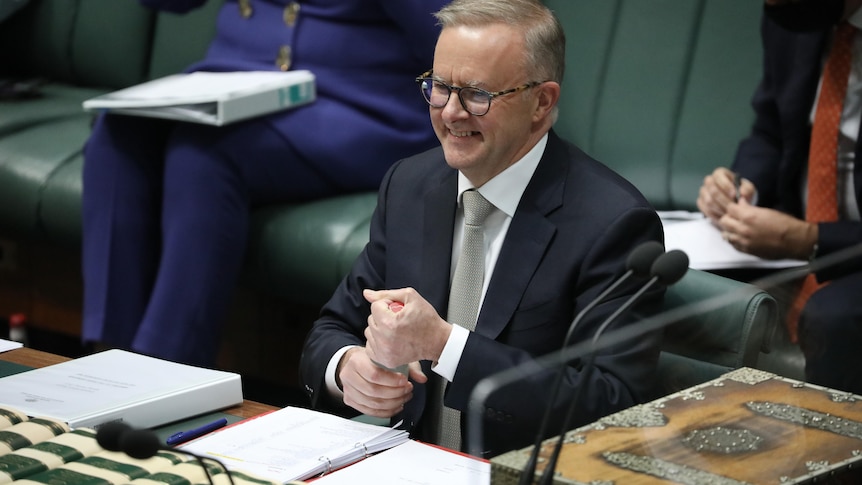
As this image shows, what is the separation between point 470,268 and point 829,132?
812 millimetres

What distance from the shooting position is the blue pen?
139cm

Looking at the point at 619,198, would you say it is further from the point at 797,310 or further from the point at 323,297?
the point at 323,297

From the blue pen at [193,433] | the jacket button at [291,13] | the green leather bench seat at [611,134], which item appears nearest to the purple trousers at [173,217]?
the green leather bench seat at [611,134]

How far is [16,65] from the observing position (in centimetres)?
386

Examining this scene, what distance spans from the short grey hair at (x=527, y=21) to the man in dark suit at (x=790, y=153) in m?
0.58

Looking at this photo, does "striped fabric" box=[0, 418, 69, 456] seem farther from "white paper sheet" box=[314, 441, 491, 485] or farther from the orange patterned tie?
the orange patterned tie

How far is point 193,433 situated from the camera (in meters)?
1.41

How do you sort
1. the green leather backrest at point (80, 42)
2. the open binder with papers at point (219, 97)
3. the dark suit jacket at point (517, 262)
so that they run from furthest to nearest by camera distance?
the green leather backrest at point (80, 42), the open binder with papers at point (219, 97), the dark suit jacket at point (517, 262)

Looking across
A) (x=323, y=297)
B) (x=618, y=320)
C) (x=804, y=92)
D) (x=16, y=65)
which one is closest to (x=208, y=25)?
(x=16, y=65)

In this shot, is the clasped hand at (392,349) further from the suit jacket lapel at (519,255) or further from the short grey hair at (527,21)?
the short grey hair at (527,21)

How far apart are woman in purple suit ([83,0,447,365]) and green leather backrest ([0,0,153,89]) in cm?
95

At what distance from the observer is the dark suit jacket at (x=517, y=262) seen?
1523 mm

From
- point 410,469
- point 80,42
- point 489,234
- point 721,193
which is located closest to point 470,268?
point 489,234

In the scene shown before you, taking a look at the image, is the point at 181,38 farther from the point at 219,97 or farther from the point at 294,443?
the point at 294,443
